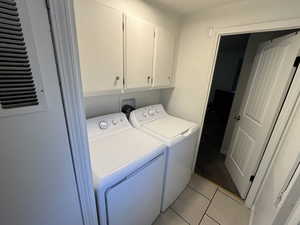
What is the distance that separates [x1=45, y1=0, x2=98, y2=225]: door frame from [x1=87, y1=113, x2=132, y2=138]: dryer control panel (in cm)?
67

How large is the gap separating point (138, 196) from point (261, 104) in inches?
70.6

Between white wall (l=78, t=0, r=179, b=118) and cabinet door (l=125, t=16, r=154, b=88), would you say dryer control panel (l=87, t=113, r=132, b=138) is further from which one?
cabinet door (l=125, t=16, r=154, b=88)

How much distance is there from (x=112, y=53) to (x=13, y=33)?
880mm

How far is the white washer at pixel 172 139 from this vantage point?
1466mm

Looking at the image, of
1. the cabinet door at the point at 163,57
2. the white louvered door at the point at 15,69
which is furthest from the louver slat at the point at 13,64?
the cabinet door at the point at 163,57

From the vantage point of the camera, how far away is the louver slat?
385 millimetres

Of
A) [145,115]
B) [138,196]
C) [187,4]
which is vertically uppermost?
[187,4]

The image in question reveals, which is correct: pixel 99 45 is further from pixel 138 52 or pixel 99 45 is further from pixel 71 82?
pixel 71 82

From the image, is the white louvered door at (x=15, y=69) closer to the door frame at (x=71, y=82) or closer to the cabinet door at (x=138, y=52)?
the door frame at (x=71, y=82)

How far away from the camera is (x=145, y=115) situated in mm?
1828

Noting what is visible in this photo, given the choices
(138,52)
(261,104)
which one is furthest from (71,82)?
(261,104)

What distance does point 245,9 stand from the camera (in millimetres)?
1445

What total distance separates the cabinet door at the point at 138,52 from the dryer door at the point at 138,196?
859 mm

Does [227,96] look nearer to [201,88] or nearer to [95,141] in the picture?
[201,88]
